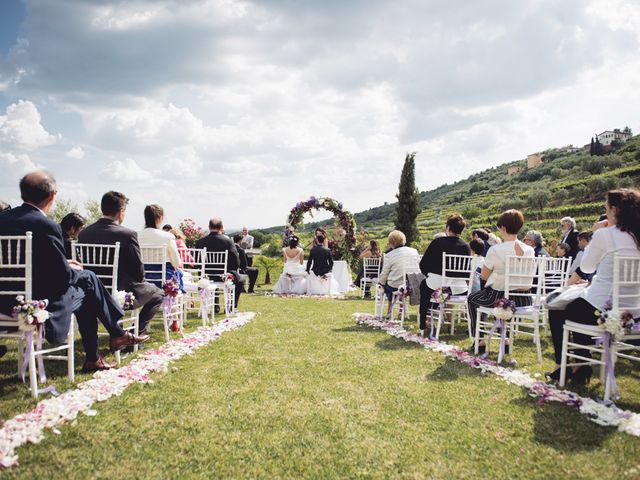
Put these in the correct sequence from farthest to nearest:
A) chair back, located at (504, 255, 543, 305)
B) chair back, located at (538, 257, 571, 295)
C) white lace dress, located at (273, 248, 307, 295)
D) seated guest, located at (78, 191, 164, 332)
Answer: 1. white lace dress, located at (273, 248, 307, 295)
2. chair back, located at (538, 257, 571, 295)
3. chair back, located at (504, 255, 543, 305)
4. seated guest, located at (78, 191, 164, 332)

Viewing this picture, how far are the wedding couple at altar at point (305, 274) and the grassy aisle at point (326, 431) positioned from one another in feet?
28.9

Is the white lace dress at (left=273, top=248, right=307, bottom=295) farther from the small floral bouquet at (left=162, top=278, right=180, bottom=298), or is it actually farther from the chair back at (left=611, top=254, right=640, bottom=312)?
A: the chair back at (left=611, top=254, right=640, bottom=312)

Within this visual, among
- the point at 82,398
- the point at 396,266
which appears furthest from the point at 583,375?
the point at 82,398

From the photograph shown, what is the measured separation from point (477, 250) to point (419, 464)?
6.01 metres

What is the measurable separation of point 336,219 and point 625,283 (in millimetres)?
13711

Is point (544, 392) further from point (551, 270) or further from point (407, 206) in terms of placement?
point (407, 206)

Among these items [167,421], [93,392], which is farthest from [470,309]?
[93,392]

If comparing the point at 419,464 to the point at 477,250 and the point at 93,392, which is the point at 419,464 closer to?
the point at 93,392

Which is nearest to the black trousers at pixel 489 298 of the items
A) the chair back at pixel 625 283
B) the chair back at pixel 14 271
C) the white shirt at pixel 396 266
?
the chair back at pixel 625 283

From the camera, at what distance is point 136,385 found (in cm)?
390

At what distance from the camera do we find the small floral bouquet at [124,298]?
4.71 metres

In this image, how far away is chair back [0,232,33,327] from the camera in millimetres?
3459

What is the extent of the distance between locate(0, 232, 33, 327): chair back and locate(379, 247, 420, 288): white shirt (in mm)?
5557

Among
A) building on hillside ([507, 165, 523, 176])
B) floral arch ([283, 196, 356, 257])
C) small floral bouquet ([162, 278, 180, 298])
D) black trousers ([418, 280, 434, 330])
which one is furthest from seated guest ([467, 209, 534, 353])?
building on hillside ([507, 165, 523, 176])
